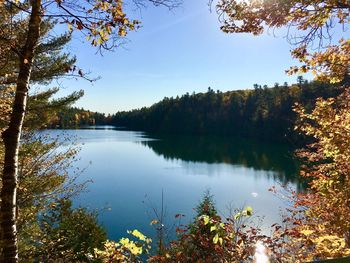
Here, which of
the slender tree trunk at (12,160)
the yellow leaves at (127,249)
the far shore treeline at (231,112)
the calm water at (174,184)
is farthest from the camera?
the far shore treeline at (231,112)

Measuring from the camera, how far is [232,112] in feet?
369

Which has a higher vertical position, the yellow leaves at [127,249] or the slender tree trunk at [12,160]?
the slender tree trunk at [12,160]

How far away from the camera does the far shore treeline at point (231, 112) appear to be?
82.0 metres

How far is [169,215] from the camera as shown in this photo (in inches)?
917

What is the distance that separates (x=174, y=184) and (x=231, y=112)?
8126cm

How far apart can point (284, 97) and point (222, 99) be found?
123 feet

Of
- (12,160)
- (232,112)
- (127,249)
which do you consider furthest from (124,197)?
(232,112)

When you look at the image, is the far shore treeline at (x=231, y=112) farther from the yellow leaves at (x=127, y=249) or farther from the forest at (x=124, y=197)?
the yellow leaves at (x=127, y=249)

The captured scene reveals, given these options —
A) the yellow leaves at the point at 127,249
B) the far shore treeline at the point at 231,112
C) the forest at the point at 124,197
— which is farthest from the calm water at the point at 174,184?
the far shore treeline at the point at 231,112

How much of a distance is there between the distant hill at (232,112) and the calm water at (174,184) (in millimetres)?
27143

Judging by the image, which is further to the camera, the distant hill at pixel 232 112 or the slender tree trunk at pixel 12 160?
the distant hill at pixel 232 112

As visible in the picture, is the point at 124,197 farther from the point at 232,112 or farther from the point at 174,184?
the point at 232,112

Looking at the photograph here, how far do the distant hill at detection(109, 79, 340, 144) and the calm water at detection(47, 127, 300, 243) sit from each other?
27.1 meters

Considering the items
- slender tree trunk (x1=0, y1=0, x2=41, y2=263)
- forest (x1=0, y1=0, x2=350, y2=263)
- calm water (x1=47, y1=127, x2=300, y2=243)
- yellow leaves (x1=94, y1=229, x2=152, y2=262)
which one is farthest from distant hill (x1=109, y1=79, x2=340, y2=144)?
slender tree trunk (x1=0, y1=0, x2=41, y2=263)
